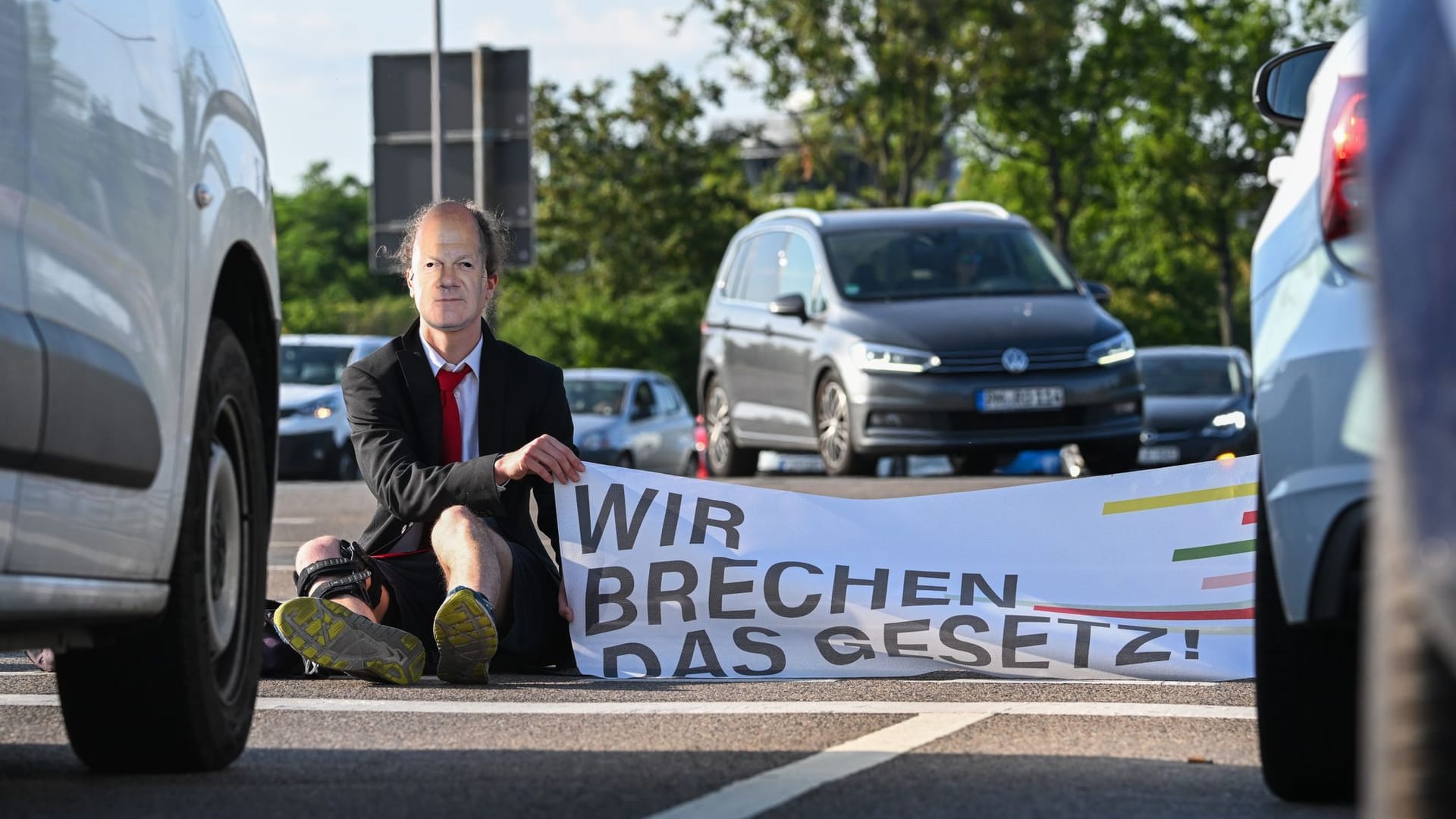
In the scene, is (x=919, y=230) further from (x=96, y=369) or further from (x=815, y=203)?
(x=815, y=203)

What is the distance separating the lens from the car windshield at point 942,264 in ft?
48.2

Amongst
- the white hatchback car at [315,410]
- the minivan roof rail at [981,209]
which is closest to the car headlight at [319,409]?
the white hatchback car at [315,410]

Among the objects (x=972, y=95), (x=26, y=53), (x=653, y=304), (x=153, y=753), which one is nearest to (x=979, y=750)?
(x=153, y=753)

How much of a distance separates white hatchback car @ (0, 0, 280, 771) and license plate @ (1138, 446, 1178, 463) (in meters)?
16.8

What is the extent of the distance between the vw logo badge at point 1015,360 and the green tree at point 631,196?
39360 millimetres

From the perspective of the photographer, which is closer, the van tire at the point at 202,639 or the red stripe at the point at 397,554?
the van tire at the point at 202,639

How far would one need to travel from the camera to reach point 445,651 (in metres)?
6.13

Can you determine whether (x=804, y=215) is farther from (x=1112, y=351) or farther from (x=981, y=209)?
(x=1112, y=351)

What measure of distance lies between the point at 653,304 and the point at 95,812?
58192mm

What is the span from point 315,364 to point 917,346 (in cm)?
1243

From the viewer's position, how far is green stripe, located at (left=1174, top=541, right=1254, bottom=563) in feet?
21.4

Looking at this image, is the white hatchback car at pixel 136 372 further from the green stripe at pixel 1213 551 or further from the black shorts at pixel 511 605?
the green stripe at pixel 1213 551

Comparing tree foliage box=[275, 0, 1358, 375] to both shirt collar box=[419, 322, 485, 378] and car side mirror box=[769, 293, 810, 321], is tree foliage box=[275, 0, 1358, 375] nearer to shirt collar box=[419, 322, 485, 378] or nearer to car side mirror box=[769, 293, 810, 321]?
car side mirror box=[769, 293, 810, 321]

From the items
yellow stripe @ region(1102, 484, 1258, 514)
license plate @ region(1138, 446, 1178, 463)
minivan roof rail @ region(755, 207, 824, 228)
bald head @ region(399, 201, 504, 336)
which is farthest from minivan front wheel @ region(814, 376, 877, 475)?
yellow stripe @ region(1102, 484, 1258, 514)
